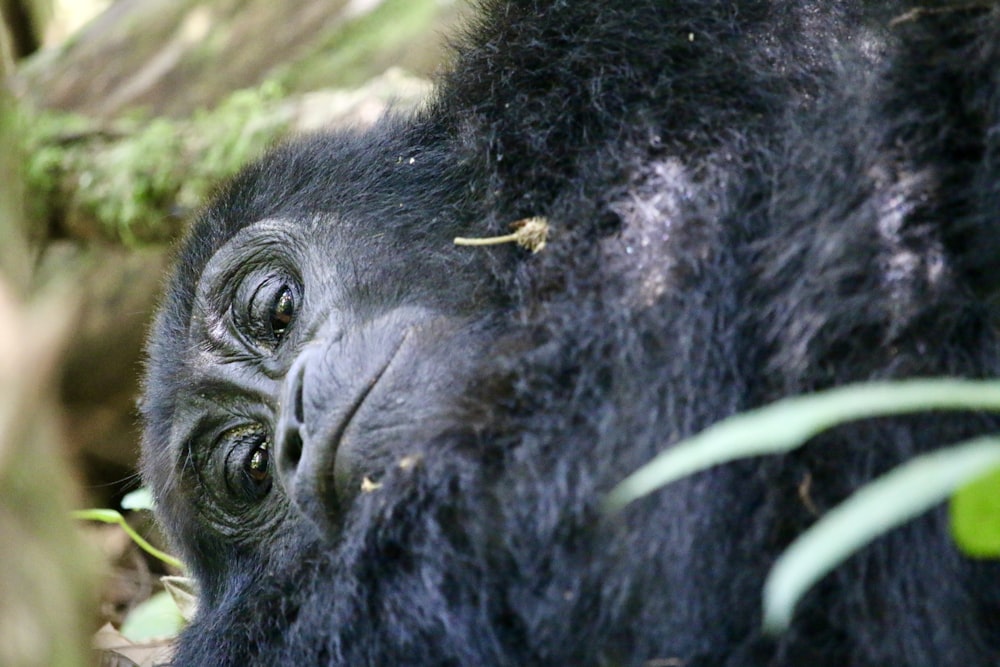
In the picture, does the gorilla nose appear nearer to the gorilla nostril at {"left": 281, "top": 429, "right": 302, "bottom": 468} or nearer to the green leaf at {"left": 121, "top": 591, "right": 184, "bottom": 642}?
the gorilla nostril at {"left": 281, "top": 429, "right": 302, "bottom": 468}

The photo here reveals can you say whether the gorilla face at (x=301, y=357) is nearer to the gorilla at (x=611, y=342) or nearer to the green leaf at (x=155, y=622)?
the gorilla at (x=611, y=342)

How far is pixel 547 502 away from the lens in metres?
1.95

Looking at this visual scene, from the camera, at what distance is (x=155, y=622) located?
3.32 metres

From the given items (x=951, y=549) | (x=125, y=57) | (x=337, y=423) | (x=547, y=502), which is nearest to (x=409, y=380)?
(x=337, y=423)

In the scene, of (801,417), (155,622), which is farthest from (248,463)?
(801,417)

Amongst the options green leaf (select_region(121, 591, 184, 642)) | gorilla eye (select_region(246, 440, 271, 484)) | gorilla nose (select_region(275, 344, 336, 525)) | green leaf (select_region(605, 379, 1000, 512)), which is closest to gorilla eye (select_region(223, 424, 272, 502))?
gorilla eye (select_region(246, 440, 271, 484))

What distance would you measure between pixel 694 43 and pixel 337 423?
3.42 ft

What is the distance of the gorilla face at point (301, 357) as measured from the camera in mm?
2193

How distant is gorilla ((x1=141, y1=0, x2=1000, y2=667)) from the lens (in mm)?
1735

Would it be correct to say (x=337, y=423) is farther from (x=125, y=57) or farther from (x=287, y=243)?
(x=125, y=57)

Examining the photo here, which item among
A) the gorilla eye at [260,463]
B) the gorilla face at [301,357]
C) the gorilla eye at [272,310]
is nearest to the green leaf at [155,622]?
the gorilla face at [301,357]

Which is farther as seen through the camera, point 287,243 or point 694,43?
point 287,243

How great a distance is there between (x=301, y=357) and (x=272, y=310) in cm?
28

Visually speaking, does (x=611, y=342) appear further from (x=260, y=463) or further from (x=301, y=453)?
(x=260, y=463)
